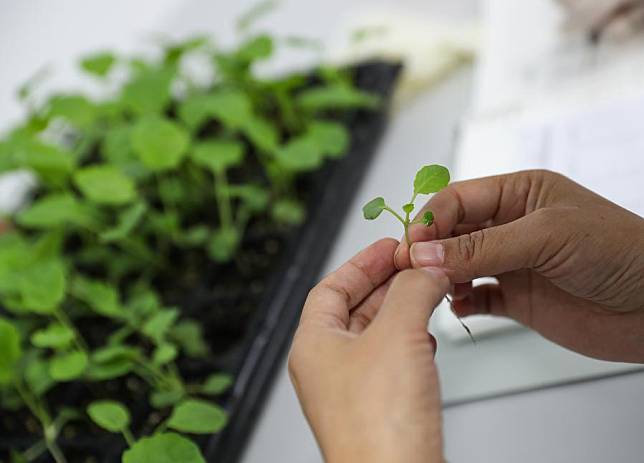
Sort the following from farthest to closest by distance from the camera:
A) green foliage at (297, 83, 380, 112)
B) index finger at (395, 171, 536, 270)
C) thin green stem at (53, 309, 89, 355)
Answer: green foliage at (297, 83, 380, 112)
thin green stem at (53, 309, 89, 355)
index finger at (395, 171, 536, 270)

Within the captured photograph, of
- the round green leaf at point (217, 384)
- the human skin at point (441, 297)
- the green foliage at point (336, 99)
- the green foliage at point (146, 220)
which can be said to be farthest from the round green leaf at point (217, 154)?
the human skin at point (441, 297)

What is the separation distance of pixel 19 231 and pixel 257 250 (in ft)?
1.06

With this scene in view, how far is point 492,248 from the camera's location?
15.0 inches

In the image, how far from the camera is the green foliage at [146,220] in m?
0.62

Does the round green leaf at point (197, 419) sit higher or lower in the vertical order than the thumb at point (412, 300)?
lower

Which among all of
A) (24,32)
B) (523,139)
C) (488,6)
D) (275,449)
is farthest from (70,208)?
(24,32)

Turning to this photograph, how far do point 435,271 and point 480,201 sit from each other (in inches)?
3.3

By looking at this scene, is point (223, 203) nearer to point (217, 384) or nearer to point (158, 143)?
point (158, 143)

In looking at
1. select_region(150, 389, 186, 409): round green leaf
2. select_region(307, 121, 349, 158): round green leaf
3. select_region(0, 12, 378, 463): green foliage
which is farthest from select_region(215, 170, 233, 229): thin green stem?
select_region(150, 389, 186, 409): round green leaf

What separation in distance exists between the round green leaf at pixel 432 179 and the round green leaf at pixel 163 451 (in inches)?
8.5

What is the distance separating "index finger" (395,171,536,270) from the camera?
0.43 meters

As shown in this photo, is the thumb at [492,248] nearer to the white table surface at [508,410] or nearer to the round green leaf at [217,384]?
the white table surface at [508,410]

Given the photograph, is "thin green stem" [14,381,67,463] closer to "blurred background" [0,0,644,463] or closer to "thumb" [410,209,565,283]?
"blurred background" [0,0,644,463]

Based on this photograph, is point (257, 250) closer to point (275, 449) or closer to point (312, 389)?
point (275, 449)
